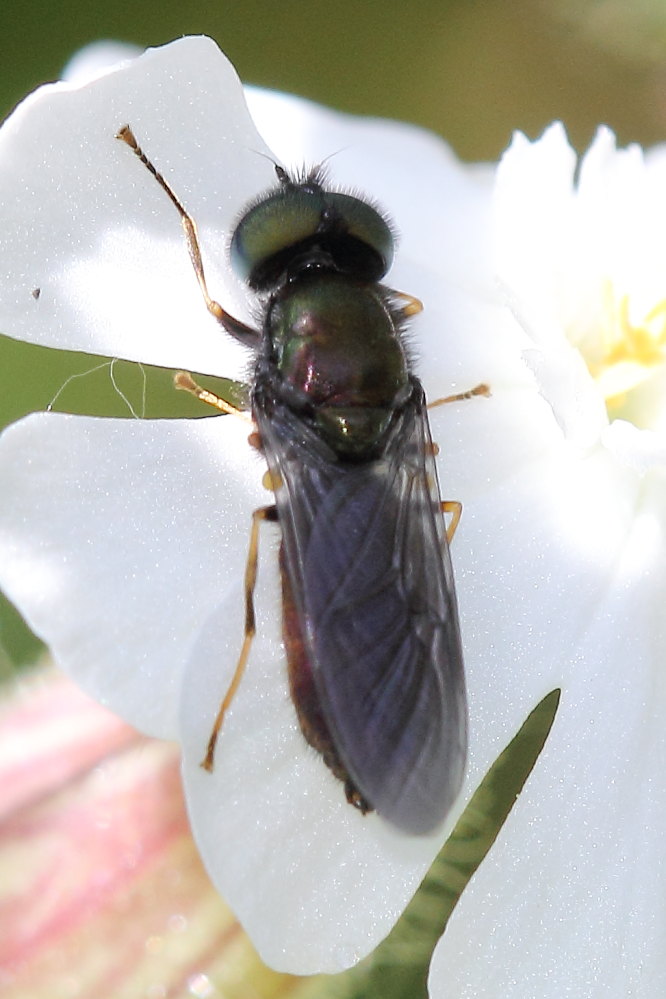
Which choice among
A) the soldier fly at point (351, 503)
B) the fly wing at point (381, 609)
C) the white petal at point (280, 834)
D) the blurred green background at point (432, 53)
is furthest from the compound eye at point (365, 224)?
the blurred green background at point (432, 53)

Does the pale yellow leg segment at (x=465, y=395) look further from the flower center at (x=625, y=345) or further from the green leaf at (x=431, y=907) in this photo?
the green leaf at (x=431, y=907)

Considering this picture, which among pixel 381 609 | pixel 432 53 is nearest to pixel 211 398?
pixel 381 609

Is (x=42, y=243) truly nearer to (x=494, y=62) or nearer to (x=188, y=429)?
(x=188, y=429)

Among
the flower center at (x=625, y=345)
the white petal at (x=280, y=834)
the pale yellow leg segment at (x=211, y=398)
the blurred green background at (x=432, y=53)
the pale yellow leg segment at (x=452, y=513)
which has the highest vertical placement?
the blurred green background at (x=432, y=53)

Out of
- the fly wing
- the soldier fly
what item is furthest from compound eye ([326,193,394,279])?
the fly wing

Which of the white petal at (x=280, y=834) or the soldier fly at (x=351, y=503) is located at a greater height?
the soldier fly at (x=351, y=503)

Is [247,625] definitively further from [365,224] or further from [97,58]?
[97,58]

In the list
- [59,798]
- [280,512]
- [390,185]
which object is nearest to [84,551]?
[280,512]
